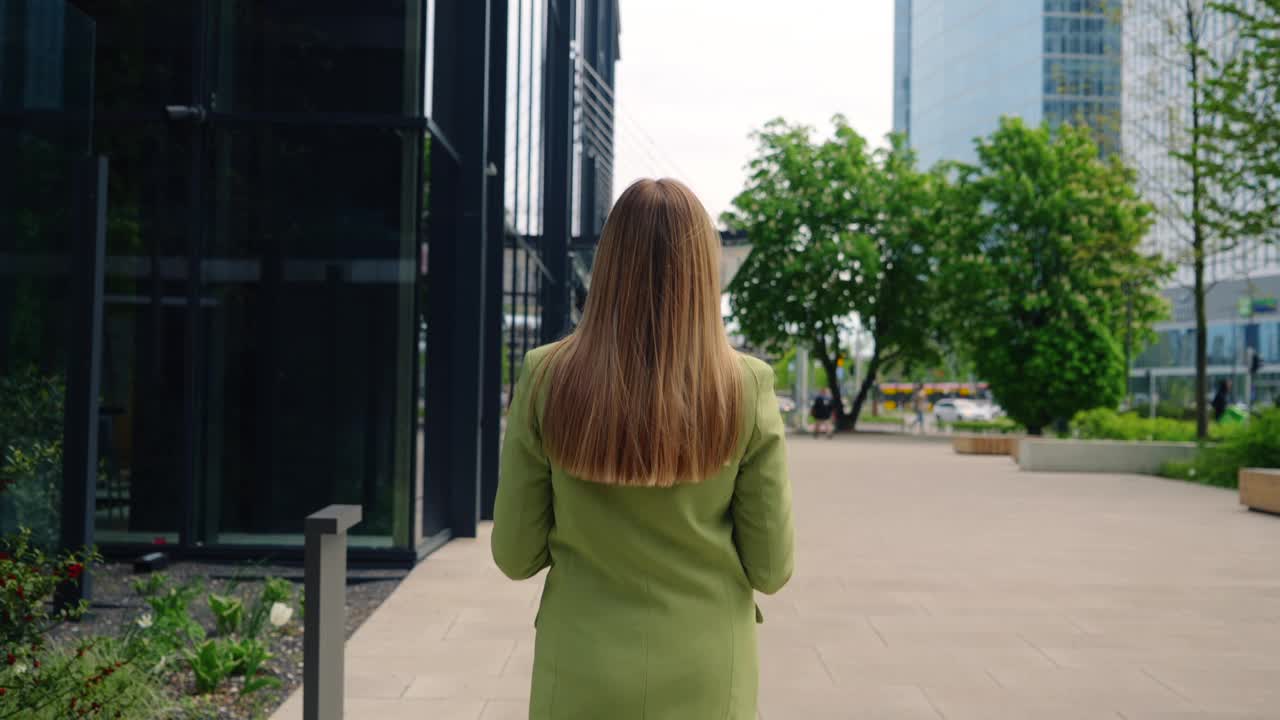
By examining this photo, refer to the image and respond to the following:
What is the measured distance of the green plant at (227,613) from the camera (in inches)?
223

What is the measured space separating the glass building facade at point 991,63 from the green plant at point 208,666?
8562 cm

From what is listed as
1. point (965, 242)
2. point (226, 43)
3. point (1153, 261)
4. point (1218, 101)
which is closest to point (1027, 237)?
point (965, 242)

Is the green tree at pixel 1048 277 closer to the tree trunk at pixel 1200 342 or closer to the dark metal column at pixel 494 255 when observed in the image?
the tree trunk at pixel 1200 342

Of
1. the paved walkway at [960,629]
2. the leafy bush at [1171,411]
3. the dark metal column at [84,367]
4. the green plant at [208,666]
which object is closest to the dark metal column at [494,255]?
the paved walkway at [960,629]

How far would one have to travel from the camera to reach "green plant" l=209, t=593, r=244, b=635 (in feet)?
18.5

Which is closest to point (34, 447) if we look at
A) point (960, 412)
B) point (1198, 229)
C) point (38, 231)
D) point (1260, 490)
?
point (38, 231)

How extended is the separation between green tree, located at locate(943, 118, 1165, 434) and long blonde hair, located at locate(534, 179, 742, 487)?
2871 cm

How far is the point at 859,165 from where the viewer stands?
39625 millimetres

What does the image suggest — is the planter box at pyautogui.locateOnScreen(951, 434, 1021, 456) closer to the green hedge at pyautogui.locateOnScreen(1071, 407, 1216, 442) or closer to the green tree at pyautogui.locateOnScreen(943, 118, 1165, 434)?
the green hedge at pyautogui.locateOnScreen(1071, 407, 1216, 442)

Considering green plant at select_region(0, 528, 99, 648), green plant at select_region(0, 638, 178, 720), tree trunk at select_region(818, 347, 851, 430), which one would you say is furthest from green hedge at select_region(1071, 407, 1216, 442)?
green plant at select_region(0, 528, 99, 648)

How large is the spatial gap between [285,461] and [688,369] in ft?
23.0

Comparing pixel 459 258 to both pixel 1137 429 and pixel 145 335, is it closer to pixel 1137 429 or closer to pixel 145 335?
pixel 145 335

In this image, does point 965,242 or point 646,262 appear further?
point 965,242

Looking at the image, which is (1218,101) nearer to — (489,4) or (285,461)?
(489,4)
